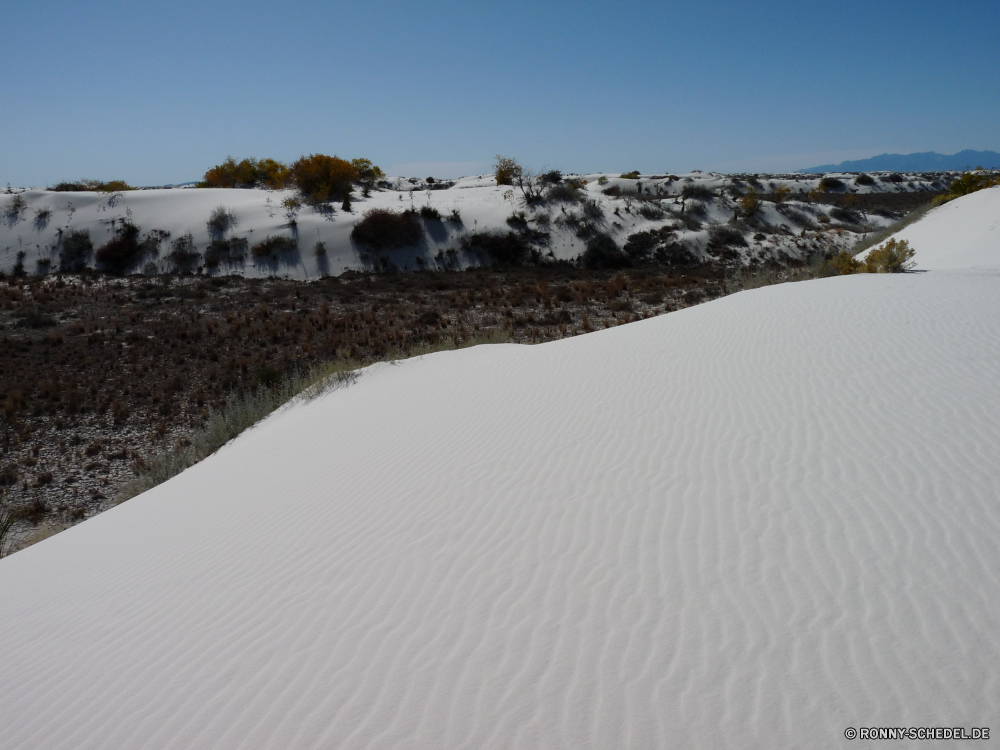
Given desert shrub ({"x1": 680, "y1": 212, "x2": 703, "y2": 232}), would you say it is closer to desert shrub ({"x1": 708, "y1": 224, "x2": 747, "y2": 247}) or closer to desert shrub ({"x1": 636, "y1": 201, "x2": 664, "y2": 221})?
desert shrub ({"x1": 708, "y1": 224, "x2": 747, "y2": 247})

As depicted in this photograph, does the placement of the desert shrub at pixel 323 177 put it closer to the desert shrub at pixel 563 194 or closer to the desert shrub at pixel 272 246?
the desert shrub at pixel 272 246

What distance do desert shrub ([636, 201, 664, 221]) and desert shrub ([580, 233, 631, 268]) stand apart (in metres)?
4.57

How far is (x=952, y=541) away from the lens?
10.7 ft

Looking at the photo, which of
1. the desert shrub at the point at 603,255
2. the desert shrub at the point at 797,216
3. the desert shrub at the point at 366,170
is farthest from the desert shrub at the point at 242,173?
the desert shrub at the point at 797,216

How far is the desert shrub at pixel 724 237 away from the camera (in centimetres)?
3100

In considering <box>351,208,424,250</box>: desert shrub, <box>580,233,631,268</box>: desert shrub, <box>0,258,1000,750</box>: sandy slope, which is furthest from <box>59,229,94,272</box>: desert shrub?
<box>0,258,1000,750</box>: sandy slope

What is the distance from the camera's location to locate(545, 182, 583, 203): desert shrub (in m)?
34.2

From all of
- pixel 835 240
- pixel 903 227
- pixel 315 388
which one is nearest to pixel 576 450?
pixel 315 388

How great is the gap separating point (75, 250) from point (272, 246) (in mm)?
9853

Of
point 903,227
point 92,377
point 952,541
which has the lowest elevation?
point 92,377

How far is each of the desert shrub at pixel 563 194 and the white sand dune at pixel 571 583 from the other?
2927cm

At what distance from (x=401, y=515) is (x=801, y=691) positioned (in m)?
2.97

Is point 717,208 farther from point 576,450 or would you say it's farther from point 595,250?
point 576,450

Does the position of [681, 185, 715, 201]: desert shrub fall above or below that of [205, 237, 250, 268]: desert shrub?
above
